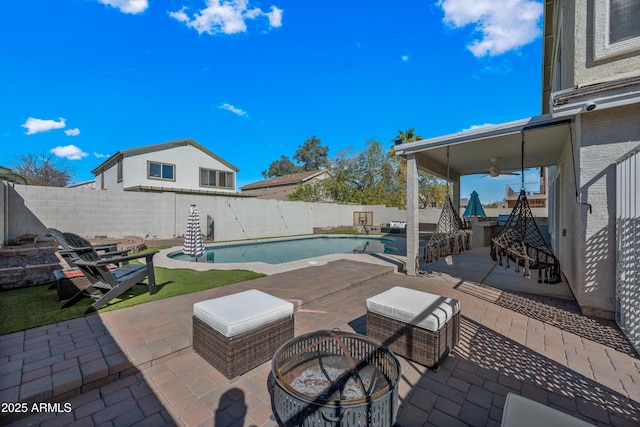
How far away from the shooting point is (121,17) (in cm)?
1062

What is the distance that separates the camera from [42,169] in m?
20.6

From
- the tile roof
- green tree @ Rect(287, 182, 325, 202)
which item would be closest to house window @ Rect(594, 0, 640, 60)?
green tree @ Rect(287, 182, 325, 202)

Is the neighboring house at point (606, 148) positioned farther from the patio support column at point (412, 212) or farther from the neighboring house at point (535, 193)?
the neighboring house at point (535, 193)

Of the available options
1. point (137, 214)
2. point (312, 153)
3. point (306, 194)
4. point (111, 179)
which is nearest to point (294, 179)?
point (306, 194)

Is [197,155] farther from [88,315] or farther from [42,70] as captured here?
[88,315]

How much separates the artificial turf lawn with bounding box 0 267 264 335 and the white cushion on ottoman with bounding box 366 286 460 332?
3.47 metres

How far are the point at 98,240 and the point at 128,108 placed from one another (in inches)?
692

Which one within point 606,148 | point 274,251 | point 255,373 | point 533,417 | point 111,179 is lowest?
point 274,251

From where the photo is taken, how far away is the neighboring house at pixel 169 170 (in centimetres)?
1549

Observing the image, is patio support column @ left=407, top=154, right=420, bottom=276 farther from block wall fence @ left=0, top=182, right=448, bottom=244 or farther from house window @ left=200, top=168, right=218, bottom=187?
house window @ left=200, top=168, right=218, bottom=187

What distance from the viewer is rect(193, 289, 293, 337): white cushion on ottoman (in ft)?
7.86

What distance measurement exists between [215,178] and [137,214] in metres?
7.75

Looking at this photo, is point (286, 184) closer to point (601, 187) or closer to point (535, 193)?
point (535, 193)

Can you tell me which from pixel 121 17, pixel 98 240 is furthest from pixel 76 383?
pixel 121 17
